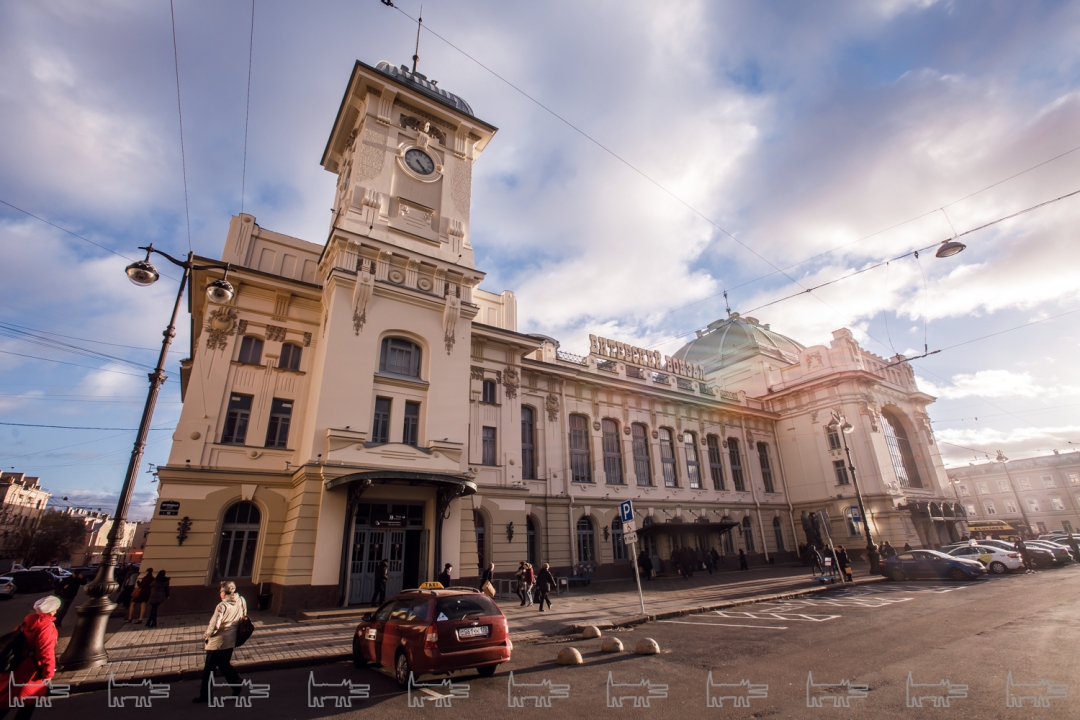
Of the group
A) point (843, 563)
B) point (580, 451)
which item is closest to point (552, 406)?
point (580, 451)

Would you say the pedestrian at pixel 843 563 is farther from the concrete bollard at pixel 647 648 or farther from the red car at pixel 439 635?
the red car at pixel 439 635

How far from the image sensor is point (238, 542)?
17656 mm

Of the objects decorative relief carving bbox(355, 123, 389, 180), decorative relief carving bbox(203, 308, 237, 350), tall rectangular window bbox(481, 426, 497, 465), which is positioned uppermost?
decorative relief carving bbox(355, 123, 389, 180)

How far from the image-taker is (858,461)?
36.0m

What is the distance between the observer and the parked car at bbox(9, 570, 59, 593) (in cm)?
3272

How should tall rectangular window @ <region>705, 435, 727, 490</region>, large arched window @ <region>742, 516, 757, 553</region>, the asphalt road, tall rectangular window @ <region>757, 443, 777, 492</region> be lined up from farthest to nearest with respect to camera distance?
tall rectangular window @ <region>757, 443, 777, 492</region>, tall rectangular window @ <region>705, 435, 727, 490</region>, large arched window @ <region>742, 516, 757, 553</region>, the asphalt road

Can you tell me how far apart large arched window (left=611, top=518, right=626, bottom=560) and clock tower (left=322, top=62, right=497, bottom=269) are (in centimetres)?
1636

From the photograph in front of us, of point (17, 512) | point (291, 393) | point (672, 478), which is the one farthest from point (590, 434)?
point (17, 512)

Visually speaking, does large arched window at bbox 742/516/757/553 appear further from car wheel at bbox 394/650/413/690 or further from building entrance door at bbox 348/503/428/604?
car wheel at bbox 394/650/413/690

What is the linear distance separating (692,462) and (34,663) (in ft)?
108

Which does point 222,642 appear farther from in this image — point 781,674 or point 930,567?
point 930,567

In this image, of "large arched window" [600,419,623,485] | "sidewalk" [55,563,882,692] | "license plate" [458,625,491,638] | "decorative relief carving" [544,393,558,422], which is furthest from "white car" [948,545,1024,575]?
"license plate" [458,625,491,638]

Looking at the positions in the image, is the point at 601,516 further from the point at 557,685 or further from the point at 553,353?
the point at 557,685

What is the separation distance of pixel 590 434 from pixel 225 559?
1866 cm
